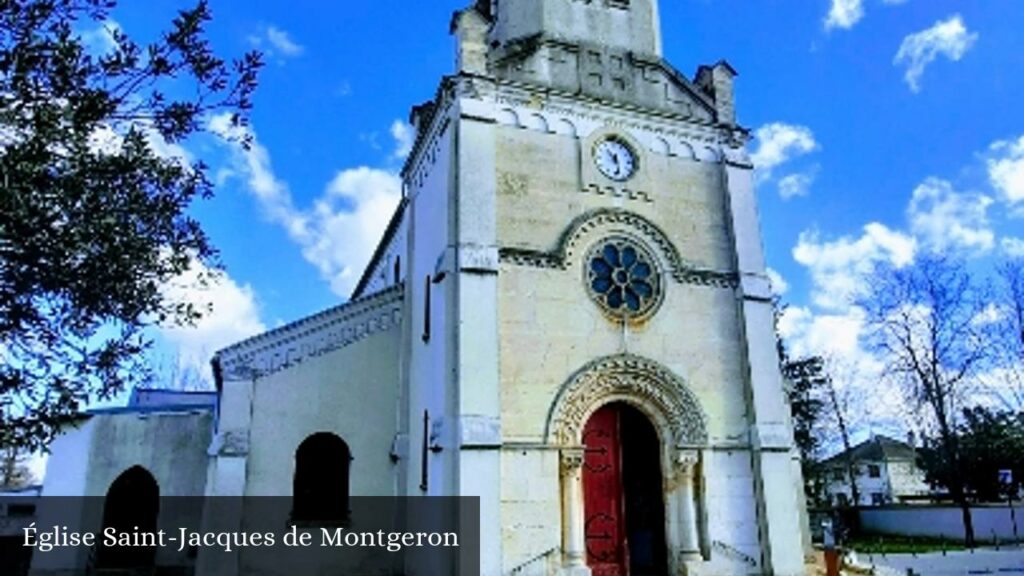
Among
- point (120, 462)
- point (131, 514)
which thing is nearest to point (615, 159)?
point (120, 462)

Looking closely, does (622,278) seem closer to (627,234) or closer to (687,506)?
(627,234)

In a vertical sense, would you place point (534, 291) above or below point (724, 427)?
above

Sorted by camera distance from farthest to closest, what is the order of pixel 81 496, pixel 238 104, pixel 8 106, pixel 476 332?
pixel 81 496, pixel 476 332, pixel 238 104, pixel 8 106

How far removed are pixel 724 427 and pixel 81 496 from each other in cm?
1385

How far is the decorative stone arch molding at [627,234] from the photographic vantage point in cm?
1471

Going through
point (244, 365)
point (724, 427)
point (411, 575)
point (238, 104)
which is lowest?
point (411, 575)

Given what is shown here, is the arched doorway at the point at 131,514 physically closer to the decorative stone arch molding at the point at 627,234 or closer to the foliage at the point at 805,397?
the decorative stone arch molding at the point at 627,234

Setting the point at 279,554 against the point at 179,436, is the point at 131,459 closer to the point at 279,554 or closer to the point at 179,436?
the point at 179,436

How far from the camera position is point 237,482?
46.8ft

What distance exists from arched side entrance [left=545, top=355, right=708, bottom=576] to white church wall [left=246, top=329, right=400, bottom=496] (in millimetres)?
4268

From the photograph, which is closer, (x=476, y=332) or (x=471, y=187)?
(x=476, y=332)

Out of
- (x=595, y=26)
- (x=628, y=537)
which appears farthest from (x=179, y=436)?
(x=595, y=26)

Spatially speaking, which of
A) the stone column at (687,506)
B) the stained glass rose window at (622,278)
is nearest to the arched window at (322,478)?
the stained glass rose window at (622,278)

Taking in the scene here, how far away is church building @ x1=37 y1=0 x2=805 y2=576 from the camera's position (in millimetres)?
13492
